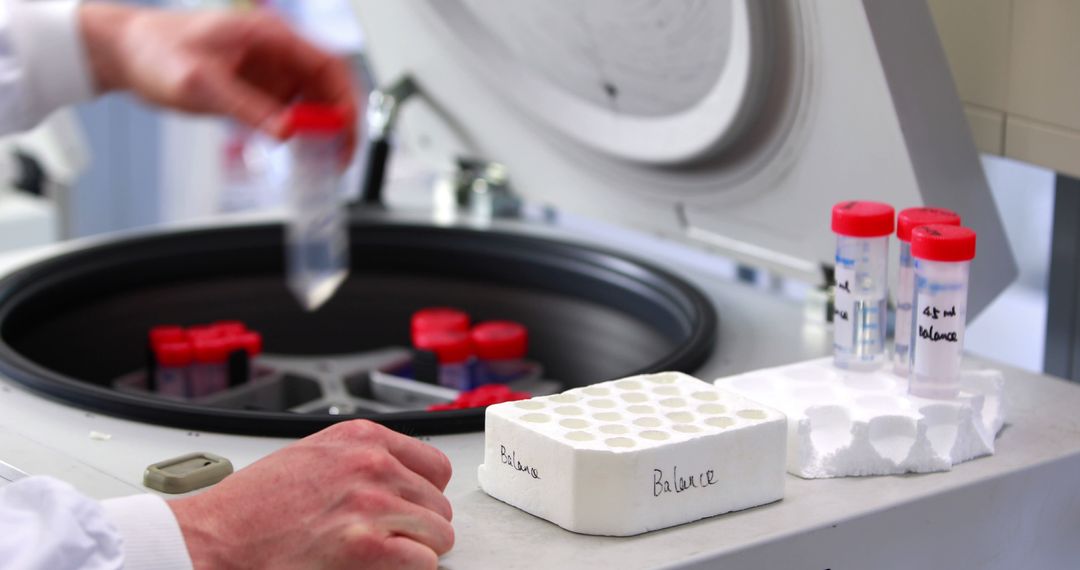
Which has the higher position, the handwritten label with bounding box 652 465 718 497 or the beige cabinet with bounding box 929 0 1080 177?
the beige cabinet with bounding box 929 0 1080 177

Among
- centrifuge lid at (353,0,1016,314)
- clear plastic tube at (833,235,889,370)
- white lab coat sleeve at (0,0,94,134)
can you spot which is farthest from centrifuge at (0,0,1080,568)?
white lab coat sleeve at (0,0,94,134)

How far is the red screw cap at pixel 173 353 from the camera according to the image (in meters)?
1.64

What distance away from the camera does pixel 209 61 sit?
1595 millimetres

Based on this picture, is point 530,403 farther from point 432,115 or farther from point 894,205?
point 432,115

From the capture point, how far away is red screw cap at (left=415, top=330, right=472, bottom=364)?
65.9 inches

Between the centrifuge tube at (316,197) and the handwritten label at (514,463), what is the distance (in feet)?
1.91

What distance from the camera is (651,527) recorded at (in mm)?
1007

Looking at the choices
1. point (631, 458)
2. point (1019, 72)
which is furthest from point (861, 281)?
point (631, 458)

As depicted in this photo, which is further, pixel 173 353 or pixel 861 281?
pixel 173 353

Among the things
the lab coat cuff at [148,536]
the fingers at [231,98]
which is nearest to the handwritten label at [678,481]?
the lab coat cuff at [148,536]

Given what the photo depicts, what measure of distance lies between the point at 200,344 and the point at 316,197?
0.82ft

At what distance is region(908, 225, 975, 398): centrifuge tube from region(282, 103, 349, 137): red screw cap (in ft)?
2.35

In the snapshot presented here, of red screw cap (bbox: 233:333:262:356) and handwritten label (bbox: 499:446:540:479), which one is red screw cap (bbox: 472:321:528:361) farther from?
handwritten label (bbox: 499:446:540:479)

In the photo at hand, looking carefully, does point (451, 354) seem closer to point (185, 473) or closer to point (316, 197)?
point (316, 197)
